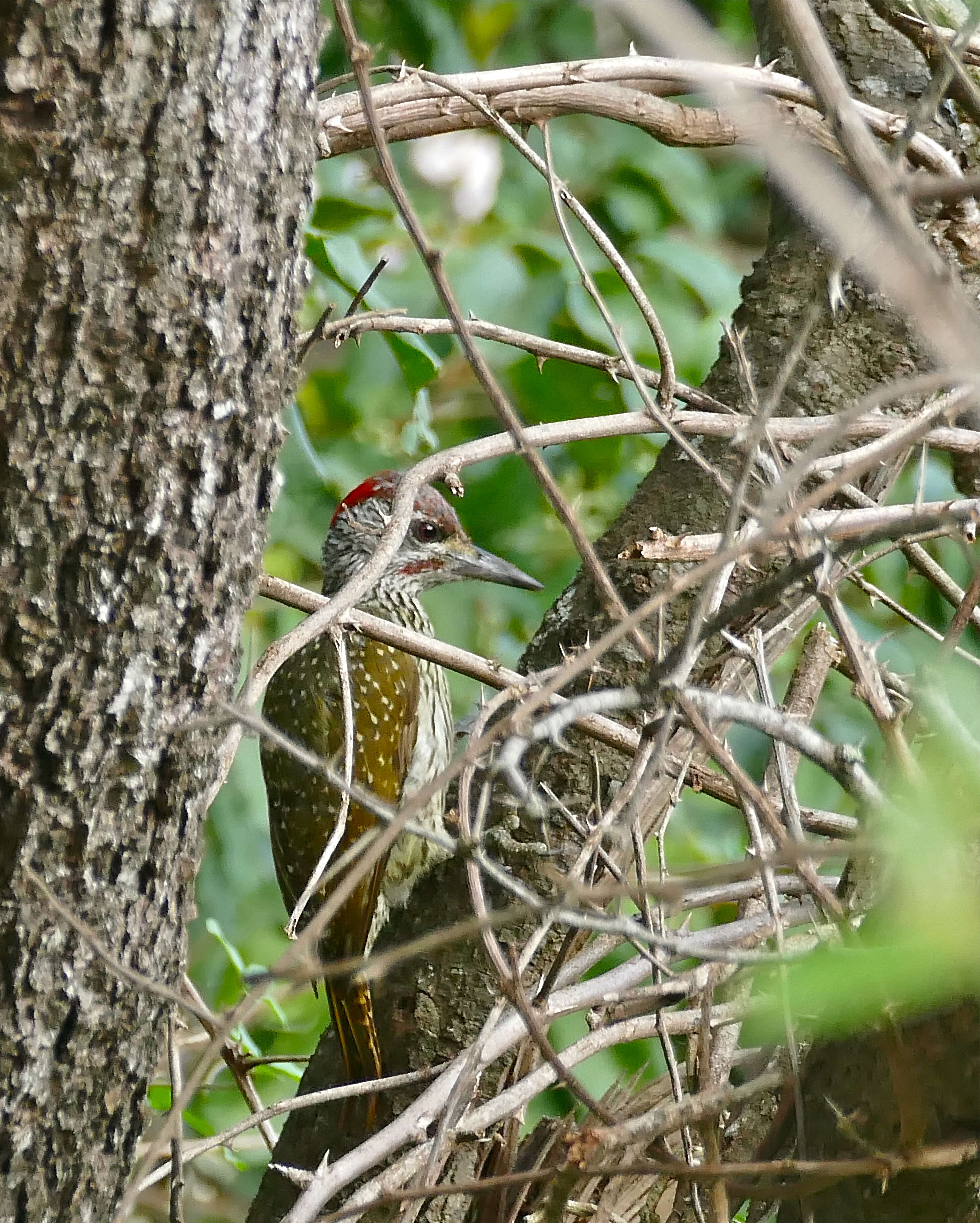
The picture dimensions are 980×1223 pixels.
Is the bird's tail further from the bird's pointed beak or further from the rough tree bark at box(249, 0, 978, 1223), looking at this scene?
the bird's pointed beak

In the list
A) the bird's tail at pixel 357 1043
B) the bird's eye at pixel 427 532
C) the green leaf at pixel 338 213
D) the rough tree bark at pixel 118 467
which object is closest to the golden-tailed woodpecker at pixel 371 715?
the bird's eye at pixel 427 532

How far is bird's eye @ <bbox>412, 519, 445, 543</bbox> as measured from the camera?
11.4 ft

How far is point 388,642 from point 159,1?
0.84 meters

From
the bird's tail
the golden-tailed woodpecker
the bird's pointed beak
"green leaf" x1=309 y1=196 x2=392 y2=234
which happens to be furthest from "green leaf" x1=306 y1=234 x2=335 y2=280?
the bird's tail

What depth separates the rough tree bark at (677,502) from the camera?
2020 mm

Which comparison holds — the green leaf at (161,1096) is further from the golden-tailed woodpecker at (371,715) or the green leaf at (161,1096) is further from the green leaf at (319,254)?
the green leaf at (319,254)

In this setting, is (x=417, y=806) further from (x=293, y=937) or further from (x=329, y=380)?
(x=329, y=380)

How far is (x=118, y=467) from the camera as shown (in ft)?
3.64

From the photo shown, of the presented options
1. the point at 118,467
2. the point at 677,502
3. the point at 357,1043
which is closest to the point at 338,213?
the point at 677,502

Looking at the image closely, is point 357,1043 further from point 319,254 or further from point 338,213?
point 338,213

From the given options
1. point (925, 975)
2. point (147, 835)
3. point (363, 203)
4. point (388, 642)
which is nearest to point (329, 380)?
point (363, 203)

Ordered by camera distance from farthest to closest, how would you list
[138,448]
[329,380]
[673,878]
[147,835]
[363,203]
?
[329,380], [363,203], [147,835], [138,448], [673,878]

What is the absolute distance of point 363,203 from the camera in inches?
132

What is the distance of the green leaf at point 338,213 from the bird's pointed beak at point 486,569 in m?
0.83
